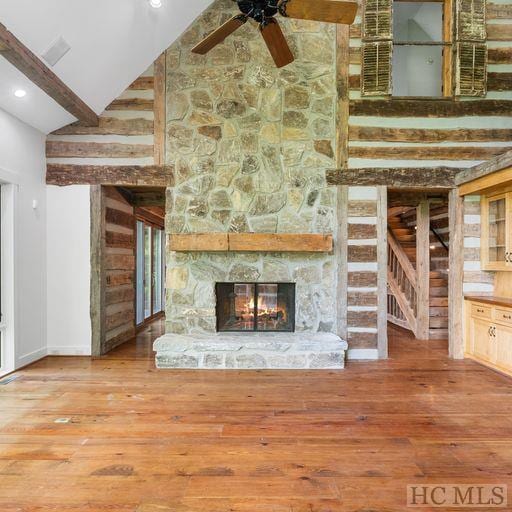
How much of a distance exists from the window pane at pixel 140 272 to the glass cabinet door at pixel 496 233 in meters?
5.52

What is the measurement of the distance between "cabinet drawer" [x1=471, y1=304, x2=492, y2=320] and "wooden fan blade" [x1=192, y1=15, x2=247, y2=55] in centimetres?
418

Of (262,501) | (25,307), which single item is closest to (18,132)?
(25,307)

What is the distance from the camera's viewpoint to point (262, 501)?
191 cm

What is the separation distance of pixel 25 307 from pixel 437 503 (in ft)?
14.9

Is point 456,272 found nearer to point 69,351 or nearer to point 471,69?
point 471,69

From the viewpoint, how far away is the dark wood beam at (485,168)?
142 inches

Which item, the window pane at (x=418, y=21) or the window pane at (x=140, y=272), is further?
the window pane at (x=140, y=272)

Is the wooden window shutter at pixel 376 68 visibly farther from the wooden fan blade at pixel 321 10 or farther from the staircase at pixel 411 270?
the staircase at pixel 411 270

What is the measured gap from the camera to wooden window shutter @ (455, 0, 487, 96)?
4.45 metres

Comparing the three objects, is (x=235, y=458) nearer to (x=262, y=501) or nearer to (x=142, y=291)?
(x=262, y=501)

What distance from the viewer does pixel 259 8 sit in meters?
2.56

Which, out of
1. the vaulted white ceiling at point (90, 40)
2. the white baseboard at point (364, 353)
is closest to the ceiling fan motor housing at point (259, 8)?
the vaulted white ceiling at point (90, 40)

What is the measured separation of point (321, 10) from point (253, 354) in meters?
3.47

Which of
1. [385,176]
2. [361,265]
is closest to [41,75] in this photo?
[385,176]
